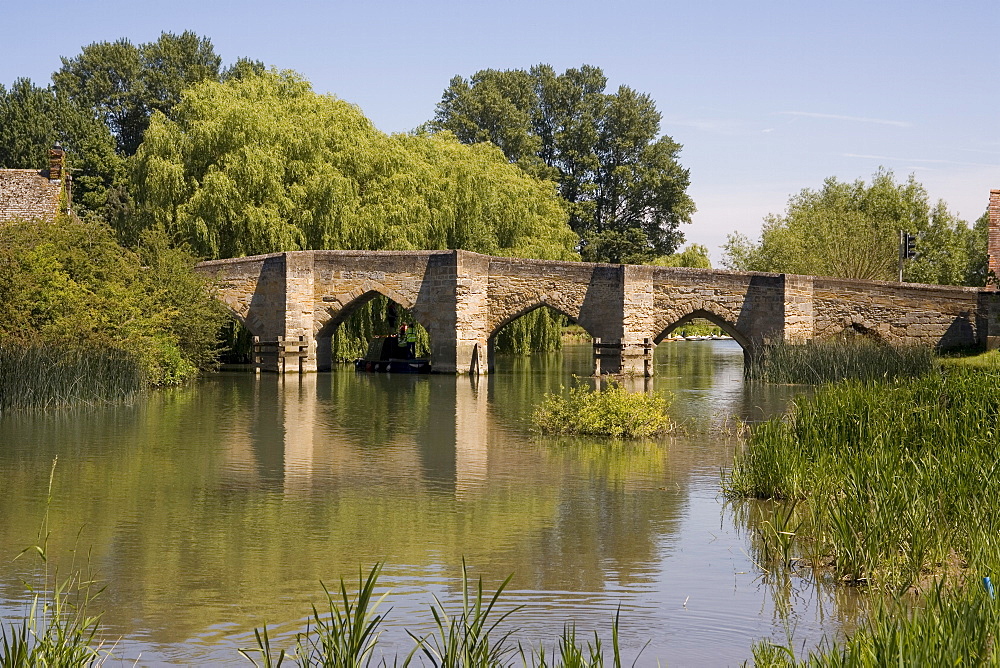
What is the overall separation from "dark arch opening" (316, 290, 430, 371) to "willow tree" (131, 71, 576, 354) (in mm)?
1808

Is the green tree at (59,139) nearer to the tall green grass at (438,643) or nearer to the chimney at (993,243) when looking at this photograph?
the chimney at (993,243)

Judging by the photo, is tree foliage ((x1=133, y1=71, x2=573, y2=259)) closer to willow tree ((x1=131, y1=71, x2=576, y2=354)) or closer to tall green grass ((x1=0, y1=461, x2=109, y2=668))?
willow tree ((x1=131, y1=71, x2=576, y2=354))

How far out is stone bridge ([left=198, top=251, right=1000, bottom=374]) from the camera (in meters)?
28.8

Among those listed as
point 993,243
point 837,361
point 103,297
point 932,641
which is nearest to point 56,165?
point 103,297

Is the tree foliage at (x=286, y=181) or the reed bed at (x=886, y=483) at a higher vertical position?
the tree foliage at (x=286, y=181)

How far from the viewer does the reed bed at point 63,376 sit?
1809cm

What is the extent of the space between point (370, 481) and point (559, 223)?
97.3 feet

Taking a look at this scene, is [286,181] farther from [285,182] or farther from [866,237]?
[866,237]

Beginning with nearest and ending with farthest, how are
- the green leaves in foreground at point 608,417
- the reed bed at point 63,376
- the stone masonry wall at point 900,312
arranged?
the green leaves in foreground at point 608,417, the reed bed at point 63,376, the stone masonry wall at point 900,312

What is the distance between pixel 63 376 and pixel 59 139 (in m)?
36.7

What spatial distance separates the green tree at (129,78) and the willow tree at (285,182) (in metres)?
26.0

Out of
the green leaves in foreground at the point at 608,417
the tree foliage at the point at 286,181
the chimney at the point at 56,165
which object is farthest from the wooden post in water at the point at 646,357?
the chimney at the point at 56,165

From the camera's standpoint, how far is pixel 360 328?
32781 millimetres

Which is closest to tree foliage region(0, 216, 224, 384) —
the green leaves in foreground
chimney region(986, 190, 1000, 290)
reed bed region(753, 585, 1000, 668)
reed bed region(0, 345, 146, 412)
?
reed bed region(0, 345, 146, 412)
